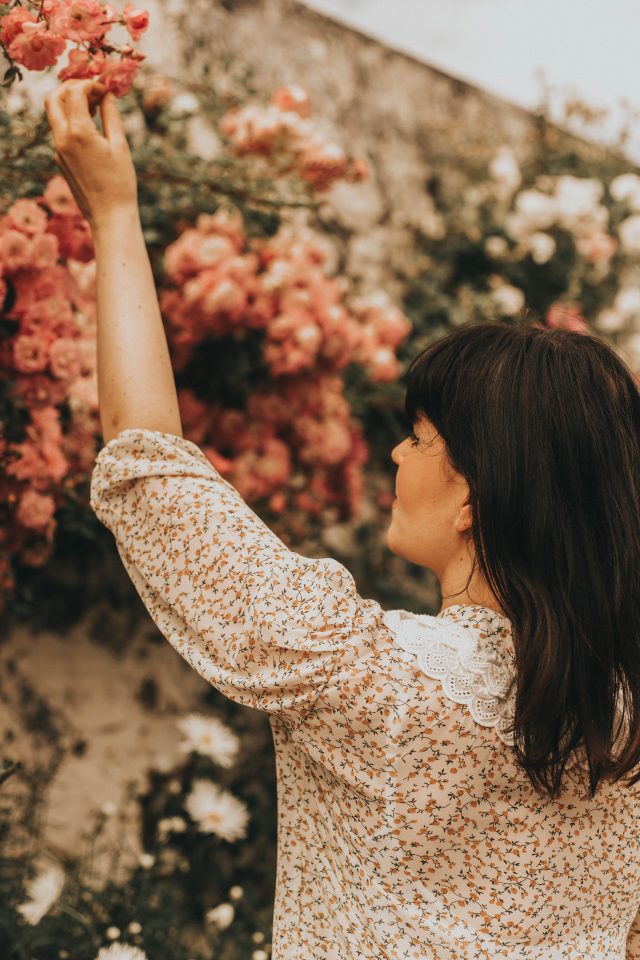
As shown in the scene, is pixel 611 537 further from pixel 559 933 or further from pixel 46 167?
pixel 46 167

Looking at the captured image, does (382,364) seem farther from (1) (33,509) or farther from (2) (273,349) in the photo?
(1) (33,509)

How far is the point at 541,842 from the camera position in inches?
46.2

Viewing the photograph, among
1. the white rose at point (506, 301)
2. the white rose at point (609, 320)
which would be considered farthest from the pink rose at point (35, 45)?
the white rose at point (609, 320)

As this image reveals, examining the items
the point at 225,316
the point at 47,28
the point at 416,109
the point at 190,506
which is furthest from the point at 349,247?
the point at 190,506

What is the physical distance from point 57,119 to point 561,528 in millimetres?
859

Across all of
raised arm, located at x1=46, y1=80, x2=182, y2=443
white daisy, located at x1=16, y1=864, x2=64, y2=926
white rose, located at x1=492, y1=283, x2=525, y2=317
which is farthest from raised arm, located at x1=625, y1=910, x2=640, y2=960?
white rose, located at x1=492, y1=283, x2=525, y2=317

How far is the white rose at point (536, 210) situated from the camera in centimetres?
385

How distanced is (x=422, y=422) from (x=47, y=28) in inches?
30.1

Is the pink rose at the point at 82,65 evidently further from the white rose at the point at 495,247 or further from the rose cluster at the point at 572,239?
the white rose at the point at 495,247

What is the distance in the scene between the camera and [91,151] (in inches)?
50.1

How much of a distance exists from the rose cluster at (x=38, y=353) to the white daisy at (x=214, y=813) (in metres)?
0.81

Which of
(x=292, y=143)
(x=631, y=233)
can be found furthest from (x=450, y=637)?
(x=631, y=233)

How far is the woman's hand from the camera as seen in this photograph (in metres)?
1.27

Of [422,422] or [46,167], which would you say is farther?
[46,167]
